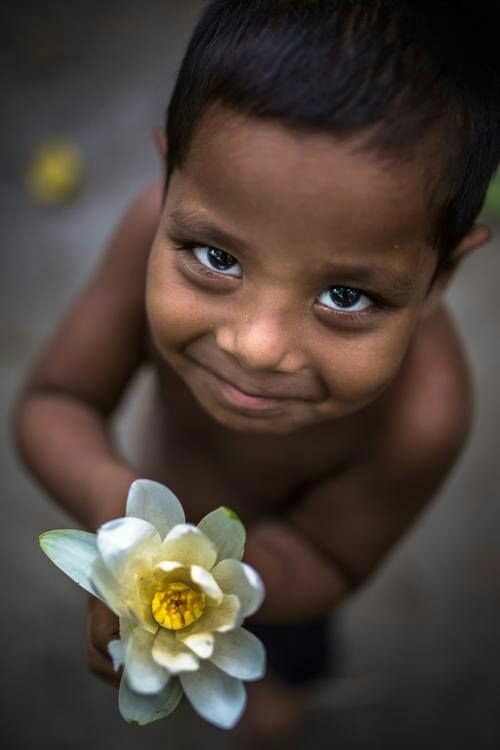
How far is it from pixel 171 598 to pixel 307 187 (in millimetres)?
316

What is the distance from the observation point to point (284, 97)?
0.67 meters

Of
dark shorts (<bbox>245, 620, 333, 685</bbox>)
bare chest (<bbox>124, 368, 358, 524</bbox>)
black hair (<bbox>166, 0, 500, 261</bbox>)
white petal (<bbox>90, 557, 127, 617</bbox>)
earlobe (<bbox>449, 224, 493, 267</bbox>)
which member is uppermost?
black hair (<bbox>166, 0, 500, 261</bbox>)

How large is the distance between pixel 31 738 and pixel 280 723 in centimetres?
43

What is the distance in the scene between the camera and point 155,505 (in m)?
0.64

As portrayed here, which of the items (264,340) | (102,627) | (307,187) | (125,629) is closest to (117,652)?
(125,629)

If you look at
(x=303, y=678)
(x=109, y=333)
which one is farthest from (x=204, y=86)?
(x=303, y=678)

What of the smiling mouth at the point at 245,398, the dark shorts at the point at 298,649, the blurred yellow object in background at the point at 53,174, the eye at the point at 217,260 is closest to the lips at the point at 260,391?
the smiling mouth at the point at 245,398

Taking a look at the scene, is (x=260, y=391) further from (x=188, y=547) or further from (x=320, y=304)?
(x=188, y=547)

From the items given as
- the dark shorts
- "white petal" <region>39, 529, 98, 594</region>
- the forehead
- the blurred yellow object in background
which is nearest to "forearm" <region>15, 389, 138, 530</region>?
"white petal" <region>39, 529, 98, 594</region>

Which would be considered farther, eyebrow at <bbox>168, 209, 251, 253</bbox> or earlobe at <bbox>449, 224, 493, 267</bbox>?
earlobe at <bbox>449, 224, 493, 267</bbox>

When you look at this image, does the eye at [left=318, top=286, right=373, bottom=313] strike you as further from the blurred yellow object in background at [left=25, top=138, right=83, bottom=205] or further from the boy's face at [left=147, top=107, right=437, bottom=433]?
the blurred yellow object in background at [left=25, top=138, right=83, bottom=205]

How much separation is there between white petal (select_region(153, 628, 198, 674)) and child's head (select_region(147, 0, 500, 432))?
225 millimetres

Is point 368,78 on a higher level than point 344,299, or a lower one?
higher

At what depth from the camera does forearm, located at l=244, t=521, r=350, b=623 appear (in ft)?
3.29
